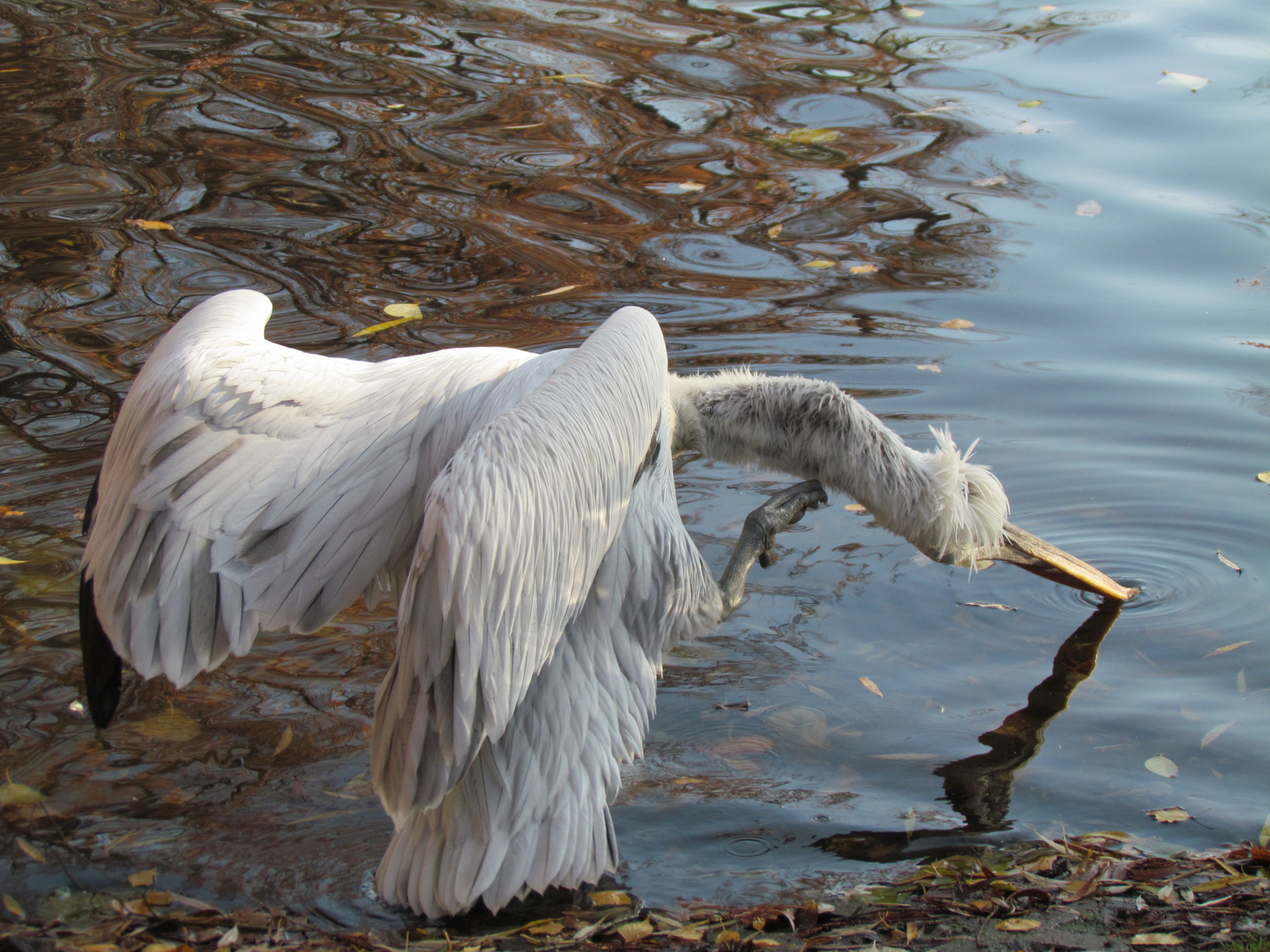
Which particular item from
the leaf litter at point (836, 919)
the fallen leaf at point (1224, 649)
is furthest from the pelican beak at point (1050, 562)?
the leaf litter at point (836, 919)

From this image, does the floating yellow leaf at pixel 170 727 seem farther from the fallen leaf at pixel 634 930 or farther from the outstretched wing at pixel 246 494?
the fallen leaf at pixel 634 930

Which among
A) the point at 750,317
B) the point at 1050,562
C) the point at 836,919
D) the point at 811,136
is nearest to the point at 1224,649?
the point at 1050,562

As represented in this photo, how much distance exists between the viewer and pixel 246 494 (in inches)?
102

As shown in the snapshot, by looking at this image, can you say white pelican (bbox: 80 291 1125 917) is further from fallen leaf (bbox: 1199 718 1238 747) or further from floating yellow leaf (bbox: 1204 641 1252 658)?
floating yellow leaf (bbox: 1204 641 1252 658)

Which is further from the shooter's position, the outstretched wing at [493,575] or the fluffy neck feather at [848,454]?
the fluffy neck feather at [848,454]

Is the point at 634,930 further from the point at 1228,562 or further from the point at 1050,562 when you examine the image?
the point at 1228,562

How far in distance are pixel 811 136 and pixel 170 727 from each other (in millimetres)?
5514

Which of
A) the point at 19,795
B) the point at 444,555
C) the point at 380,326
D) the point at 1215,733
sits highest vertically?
the point at 444,555

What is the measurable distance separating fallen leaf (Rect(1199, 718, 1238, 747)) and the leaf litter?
57 cm

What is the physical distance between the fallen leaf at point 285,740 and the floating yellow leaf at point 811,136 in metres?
5.26

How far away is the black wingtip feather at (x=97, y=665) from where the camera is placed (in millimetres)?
2906

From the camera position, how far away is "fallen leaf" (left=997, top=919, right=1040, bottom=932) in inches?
99.0

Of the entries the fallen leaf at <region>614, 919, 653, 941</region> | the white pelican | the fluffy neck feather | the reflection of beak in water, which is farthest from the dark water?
the fluffy neck feather

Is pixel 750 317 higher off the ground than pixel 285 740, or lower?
higher
